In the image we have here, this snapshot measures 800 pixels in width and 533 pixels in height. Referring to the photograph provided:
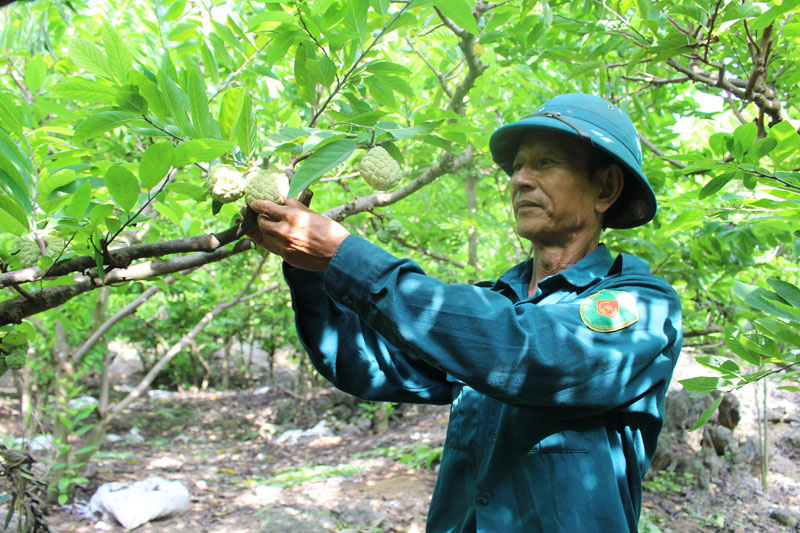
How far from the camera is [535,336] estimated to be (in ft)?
3.34

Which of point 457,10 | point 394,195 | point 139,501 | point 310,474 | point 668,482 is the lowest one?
point 310,474

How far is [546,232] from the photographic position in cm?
148

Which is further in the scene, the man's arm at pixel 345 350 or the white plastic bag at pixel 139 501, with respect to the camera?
the white plastic bag at pixel 139 501

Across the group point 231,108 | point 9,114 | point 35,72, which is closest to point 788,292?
point 231,108

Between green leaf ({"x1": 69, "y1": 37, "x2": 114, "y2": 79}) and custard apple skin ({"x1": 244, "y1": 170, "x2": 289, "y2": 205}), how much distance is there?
0.48 metres

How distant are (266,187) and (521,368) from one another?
0.59 m

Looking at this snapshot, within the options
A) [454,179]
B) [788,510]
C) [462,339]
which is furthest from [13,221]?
[788,510]

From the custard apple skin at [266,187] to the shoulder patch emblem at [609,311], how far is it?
643 mm

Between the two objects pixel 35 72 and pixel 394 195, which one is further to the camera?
pixel 35 72

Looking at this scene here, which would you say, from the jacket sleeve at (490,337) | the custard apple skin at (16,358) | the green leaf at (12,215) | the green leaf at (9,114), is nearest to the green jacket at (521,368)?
the jacket sleeve at (490,337)

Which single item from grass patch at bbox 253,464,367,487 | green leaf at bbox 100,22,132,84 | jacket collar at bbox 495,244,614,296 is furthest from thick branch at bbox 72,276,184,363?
jacket collar at bbox 495,244,614,296

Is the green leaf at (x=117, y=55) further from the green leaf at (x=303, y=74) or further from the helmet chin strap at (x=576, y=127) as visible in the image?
the helmet chin strap at (x=576, y=127)

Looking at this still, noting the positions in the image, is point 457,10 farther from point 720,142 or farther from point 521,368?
point 720,142

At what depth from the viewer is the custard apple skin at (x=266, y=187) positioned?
3.56ft
